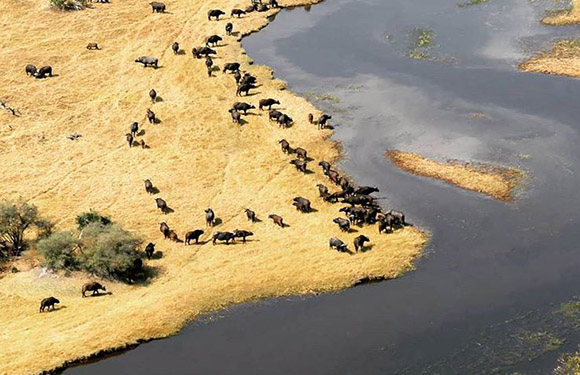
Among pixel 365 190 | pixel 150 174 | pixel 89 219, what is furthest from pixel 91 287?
pixel 365 190

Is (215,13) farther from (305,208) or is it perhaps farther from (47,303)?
(47,303)

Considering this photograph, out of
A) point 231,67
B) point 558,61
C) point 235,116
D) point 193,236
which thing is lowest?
point 193,236

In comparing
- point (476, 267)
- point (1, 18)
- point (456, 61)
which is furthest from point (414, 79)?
point (1, 18)

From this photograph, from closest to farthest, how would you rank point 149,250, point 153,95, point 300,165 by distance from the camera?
point 149,250 < point 300,165 < point 153,95

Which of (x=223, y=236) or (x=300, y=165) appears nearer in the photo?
(x=223, y=236)

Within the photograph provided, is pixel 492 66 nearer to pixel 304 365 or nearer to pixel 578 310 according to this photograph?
pixel 578 310

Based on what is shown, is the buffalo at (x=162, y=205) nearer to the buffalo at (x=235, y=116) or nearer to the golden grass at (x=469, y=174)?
the buffalo at (x=235, y=116)

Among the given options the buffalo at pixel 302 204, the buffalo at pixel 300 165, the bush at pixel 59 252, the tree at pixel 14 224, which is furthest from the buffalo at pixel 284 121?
the bush at pixel 59 252

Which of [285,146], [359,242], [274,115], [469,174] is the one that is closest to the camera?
[359,242]
